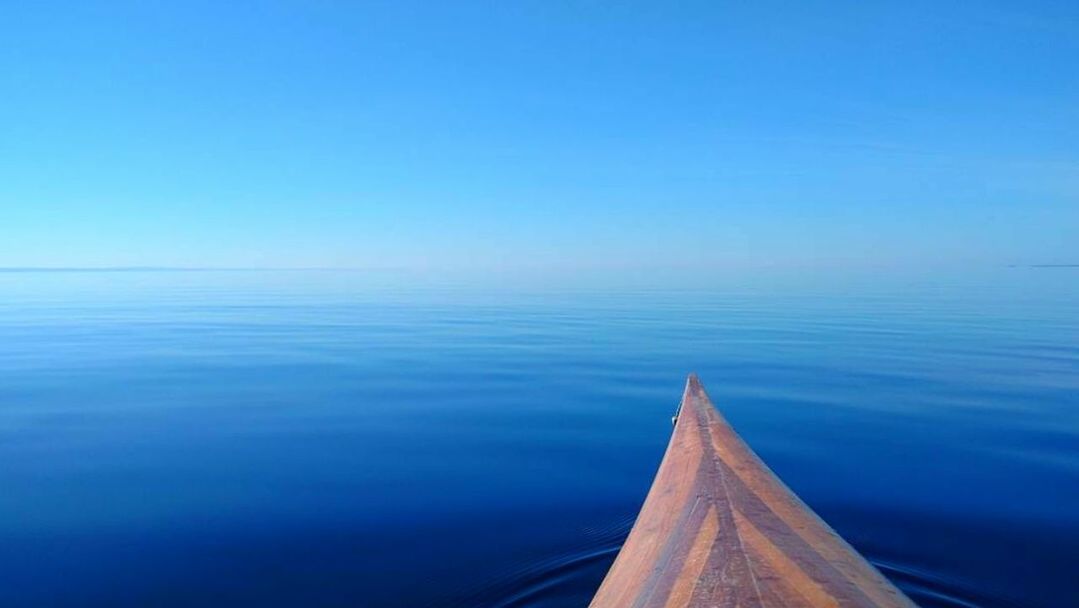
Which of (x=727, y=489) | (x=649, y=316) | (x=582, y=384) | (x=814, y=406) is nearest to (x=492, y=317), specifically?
(x=649, y=316)

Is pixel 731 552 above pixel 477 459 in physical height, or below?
above

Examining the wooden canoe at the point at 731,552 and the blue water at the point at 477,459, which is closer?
the wooden canoe at the point at 731,552

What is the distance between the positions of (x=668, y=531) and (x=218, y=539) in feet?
16.8

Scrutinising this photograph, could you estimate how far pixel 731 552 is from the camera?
4.12 meters

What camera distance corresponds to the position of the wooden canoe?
374 centimetres

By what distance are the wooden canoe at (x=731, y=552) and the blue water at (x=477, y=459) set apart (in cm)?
140

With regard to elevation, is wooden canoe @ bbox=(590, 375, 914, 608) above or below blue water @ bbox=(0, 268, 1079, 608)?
above

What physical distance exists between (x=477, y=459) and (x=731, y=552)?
6.64 m

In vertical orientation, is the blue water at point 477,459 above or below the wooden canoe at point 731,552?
below

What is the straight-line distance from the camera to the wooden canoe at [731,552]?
12.3 ft

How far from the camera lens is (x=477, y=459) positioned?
10391 millimetres

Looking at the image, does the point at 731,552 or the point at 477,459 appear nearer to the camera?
the point at 731,552

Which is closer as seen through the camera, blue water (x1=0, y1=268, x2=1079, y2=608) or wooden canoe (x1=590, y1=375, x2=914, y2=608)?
wooden canoe (x1=590, y1=375, x2=914, y2=608)

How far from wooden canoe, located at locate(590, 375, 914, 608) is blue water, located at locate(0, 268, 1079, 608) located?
1.40 meters
